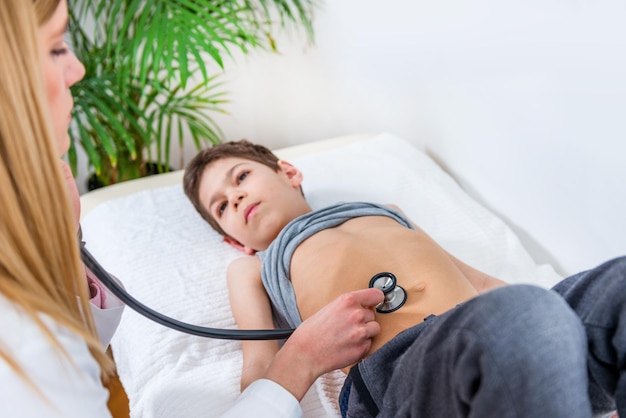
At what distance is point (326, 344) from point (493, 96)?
2.87 ft

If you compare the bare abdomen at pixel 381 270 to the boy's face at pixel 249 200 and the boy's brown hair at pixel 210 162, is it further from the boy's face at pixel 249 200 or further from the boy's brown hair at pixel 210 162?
the boy's brown hair at pixel 210 162

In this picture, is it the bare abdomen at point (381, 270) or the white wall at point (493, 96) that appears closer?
the bare abdomen at point (381, 270)

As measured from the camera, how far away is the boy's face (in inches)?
59.7

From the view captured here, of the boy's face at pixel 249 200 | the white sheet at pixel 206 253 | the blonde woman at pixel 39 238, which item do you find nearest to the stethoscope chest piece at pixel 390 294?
the white sheet at pixel 206 253

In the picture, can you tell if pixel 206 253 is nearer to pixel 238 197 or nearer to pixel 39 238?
pixel 238 197

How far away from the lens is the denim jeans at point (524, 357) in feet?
2.50

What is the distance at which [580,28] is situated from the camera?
1.40 meters

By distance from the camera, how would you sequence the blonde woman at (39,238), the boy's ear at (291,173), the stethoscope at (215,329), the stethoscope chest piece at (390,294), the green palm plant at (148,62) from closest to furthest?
the blonde woman at (39,238), the stethoscope at (215,329), the stethoscope chest piece at (390,294), the boy's ear at (291,173), the green palm plant at (148,62)

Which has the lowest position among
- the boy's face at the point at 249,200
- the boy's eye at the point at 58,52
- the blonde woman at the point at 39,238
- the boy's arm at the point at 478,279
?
the boy's arm at the point at 478,279

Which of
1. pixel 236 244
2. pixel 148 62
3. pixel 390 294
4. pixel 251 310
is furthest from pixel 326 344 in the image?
pixel 148 62

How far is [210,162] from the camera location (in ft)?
5.38

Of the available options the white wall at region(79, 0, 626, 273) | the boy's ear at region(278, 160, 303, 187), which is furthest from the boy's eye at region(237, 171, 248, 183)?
the white wall at region(79, 0, 626, 273)

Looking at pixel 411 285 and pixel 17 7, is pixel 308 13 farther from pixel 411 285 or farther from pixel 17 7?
pixel 17 7

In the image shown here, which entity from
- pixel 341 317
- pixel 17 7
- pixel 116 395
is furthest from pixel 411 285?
pixel 116 395
